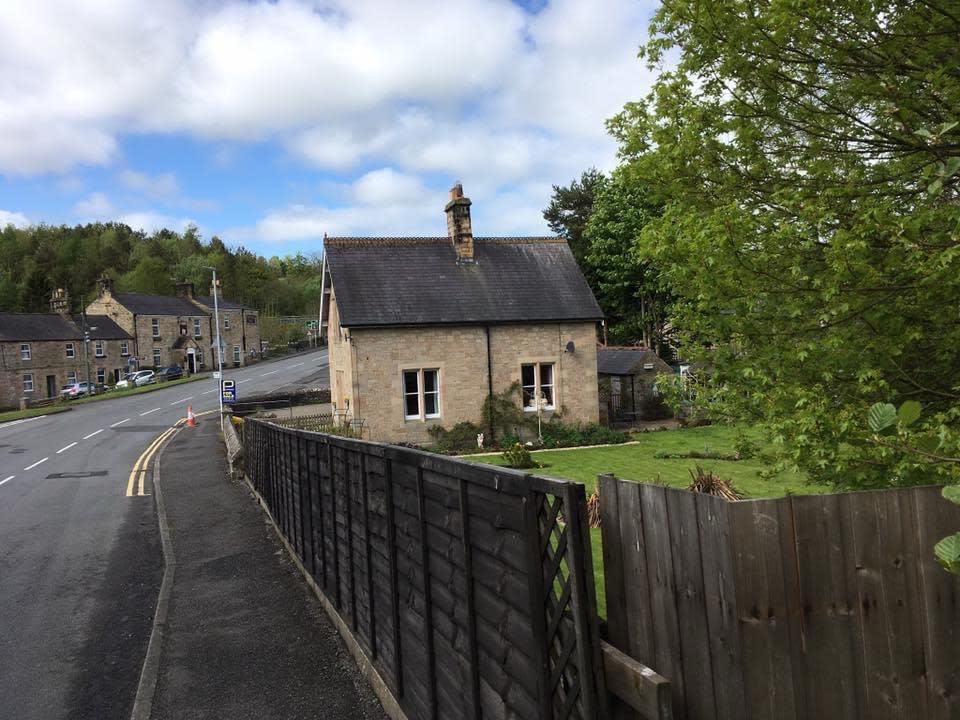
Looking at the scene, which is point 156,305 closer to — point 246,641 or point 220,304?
point 220,304

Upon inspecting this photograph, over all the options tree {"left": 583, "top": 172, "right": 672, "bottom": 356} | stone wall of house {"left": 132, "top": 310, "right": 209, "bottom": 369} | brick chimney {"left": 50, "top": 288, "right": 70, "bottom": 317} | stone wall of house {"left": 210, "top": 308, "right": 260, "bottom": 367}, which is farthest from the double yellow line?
stone wall of house {"left": 210, "top": 308, "right": 260, "bottom": 367}

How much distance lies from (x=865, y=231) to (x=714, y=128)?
255 cm

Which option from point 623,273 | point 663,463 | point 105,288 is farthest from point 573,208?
point 105,288

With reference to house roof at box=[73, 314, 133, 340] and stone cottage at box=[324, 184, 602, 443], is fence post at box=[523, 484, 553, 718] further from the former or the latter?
house roof at box=[73, 314, 133, 340]

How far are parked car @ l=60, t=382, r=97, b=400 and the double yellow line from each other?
30289 millimetres

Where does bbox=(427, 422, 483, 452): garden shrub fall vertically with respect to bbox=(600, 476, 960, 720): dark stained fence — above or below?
below

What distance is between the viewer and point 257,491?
1471 centimetres

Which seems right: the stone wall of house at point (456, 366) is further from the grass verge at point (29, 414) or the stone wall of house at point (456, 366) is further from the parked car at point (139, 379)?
the parked car at point (139, 379)

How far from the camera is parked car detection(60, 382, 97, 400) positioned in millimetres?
54862

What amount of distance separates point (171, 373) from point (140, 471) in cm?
5003

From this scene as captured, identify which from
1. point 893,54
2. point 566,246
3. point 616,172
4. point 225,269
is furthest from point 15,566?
point 225,269

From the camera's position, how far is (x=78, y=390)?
5609cm

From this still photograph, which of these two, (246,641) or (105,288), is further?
(105,288)

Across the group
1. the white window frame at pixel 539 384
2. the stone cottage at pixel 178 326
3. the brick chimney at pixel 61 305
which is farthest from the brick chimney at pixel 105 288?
the white window frame at pixel 539 384
